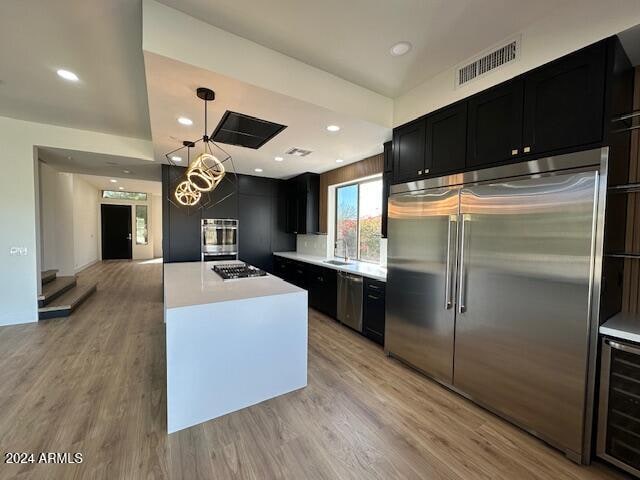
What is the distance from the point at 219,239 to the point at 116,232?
7878mm

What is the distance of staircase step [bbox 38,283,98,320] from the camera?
4121 millimetres

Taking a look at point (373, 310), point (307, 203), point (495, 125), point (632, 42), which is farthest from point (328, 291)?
point (632, 42)

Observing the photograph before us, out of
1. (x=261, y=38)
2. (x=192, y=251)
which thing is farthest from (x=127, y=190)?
(x=261, y=38)

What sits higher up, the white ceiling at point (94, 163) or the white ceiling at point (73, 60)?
the white ceiling at point (73, 60)

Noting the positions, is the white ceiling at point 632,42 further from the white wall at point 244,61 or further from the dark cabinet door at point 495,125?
the white wall at point 244,61

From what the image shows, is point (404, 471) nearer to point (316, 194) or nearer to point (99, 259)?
point (316, 194)

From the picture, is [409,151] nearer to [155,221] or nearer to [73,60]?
[73,60]

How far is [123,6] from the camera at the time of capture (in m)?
1.85

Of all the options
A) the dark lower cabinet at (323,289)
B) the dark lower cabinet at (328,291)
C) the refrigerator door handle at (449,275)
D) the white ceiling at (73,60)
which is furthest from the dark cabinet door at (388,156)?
the white ceiling at (73,60)

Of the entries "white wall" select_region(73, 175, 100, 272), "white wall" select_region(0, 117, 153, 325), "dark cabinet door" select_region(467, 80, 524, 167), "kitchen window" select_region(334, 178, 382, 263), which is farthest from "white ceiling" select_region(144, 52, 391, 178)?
"white wall" select_region(73, 175, 100, 272)

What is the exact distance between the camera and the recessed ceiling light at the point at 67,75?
264 cm

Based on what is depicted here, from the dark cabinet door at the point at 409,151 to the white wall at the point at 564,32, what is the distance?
0.41 m

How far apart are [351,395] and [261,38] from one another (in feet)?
10.0

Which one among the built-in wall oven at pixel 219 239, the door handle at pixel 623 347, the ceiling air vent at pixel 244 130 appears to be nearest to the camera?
the door handle at pixel 623 347
